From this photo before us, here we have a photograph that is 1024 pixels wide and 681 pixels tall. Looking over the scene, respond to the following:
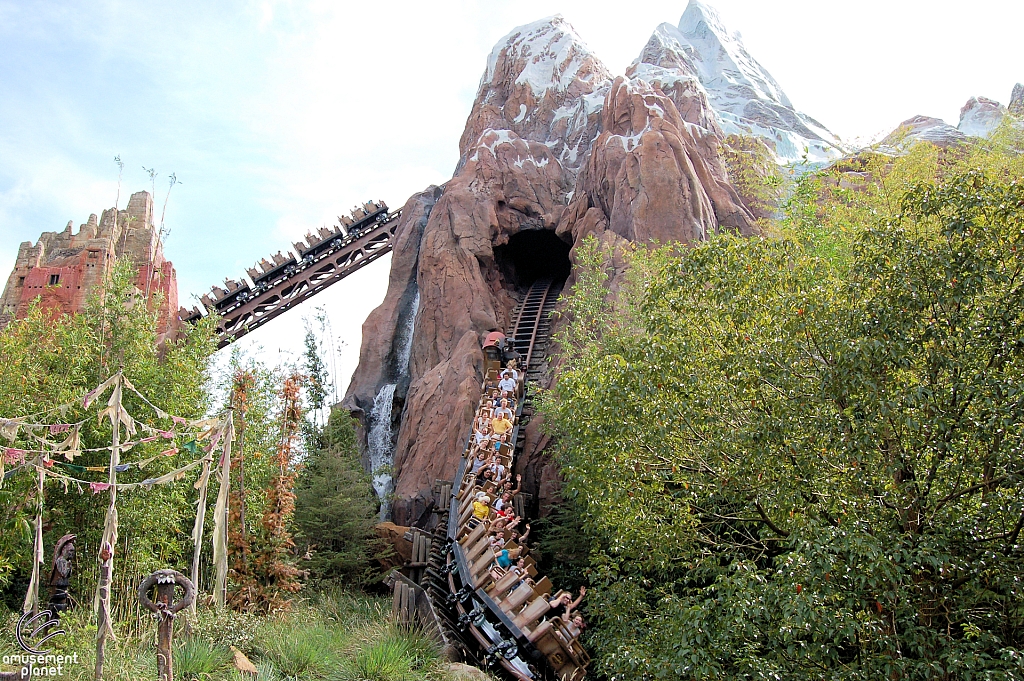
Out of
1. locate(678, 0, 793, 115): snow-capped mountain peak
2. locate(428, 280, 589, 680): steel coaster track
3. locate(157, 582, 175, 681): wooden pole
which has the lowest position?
locate(428, 280, 589, 680): steel coaster track

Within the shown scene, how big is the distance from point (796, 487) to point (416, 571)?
9501 mm

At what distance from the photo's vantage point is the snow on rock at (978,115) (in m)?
44.2

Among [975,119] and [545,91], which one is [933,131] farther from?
[545,91]

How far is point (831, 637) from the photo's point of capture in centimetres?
636

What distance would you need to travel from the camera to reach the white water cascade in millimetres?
21047

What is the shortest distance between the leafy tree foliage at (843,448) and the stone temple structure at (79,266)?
18.0 meters

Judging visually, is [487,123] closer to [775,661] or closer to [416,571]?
[416,571]

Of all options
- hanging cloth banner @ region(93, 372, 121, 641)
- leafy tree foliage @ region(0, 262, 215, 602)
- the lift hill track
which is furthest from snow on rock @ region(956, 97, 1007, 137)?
hanging cloth banner @ region(93, 372, 121, 641)

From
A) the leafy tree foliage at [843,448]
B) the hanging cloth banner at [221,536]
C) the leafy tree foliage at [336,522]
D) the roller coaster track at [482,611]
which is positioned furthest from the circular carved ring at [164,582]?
the leafy tree foliage at [336,522]

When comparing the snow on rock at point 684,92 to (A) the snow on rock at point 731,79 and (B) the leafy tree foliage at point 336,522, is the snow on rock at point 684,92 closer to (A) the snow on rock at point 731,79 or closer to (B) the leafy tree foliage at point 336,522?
(A) the snow on rock at point 731,79

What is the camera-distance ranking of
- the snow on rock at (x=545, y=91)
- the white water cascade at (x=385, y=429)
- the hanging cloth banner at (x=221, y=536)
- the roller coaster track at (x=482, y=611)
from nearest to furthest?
the hanging cloth banner at (x=221, y=536), the roller coaster track at (x=482, y=611), the white water cascade at (x=385, y=429), the snow on rock at (x=545, y=91)

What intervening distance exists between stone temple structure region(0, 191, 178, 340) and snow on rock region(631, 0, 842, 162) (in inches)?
778

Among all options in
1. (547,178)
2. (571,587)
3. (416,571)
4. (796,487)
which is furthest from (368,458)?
(796,487)

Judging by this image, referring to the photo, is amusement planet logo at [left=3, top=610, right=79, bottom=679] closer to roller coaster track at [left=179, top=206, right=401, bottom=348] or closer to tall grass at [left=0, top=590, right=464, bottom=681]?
tall grass at [left=0, top=590, right=464, bottom=681]
